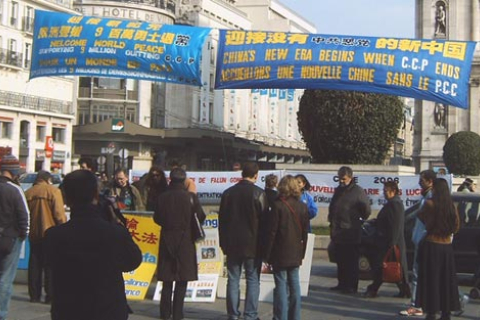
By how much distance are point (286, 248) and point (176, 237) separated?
1429 millimetres

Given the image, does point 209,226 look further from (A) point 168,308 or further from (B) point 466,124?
(B) point 466,124

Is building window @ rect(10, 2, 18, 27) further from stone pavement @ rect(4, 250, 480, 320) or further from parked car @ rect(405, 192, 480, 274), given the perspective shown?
parked car @ rect(405, 192, 480, 274)

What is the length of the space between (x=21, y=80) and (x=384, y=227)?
166ft

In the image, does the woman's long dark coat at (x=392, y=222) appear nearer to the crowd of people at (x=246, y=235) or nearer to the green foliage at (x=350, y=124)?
the crowd of people at (x=246, y=235)

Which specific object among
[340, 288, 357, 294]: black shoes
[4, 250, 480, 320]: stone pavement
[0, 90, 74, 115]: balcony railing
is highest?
[0, 90, 74, 115]: balcony railing

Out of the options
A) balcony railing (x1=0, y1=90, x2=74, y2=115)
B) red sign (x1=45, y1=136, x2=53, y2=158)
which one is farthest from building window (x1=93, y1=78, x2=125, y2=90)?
red sign (x1=45, y1=136, x2=53, y2=158)

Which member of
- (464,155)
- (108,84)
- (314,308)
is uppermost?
(108,84)

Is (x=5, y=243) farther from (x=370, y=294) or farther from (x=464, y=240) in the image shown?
(x=464, y=240)

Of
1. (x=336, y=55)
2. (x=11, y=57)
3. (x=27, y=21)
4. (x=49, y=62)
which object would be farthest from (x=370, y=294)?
(x=27, y=21)

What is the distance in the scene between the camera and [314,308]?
451 inches

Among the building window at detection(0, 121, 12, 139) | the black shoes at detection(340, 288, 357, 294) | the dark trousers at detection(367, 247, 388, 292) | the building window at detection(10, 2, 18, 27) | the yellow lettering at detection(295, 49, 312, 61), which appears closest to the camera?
the dark trousers at detection(367, 247, 388, 292)

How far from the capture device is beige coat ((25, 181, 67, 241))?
35.9ft

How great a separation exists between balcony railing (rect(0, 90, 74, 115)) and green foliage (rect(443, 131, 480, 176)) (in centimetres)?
2935

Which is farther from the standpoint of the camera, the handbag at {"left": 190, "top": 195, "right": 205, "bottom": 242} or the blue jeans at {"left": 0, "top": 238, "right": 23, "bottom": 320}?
the handbag at {"left": 190, "top": 195, "right": 205, "bottom": 242}
